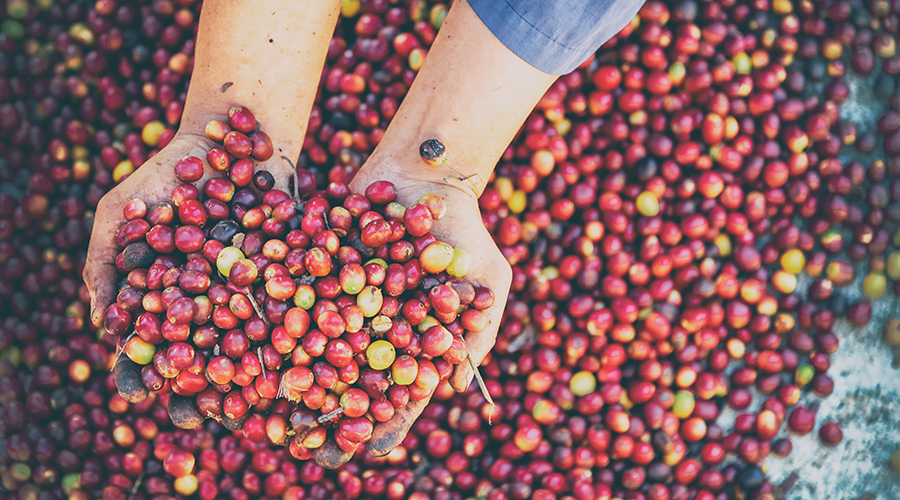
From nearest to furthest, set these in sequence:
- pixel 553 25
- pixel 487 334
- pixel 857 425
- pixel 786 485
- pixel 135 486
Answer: pixel 553 25
pixel 487 334
pixel 135 486
pixel 786 485
pixel 857 425

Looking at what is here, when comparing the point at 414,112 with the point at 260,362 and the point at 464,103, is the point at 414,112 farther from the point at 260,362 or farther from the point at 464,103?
the point at 260,362

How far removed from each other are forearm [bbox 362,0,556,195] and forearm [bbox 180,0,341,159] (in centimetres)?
50

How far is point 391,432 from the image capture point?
87.5 inches

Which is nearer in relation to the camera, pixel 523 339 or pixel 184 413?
pixel 184 413

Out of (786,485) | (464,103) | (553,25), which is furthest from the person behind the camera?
(786,485)

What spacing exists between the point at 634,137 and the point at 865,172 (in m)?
1.47

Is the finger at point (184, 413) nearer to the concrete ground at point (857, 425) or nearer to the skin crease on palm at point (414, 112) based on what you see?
the skin crease on palm at point (414, 112)

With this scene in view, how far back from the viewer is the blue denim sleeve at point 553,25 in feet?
7.10

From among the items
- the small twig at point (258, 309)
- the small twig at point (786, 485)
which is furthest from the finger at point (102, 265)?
the small twig at point (786, 485)

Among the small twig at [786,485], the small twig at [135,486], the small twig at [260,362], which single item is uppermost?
the small twig at [260,362]

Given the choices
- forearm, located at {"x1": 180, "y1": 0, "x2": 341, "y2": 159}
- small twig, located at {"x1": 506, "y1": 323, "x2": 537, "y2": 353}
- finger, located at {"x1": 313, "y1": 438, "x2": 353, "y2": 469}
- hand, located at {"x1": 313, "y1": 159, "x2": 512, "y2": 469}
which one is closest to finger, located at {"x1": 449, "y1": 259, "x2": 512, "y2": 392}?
hand, located at {"x1": 313, "y1": 159, "x2": 512, "y2": 469}

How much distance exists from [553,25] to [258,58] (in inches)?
52.3

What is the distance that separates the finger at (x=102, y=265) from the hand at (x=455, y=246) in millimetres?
1018

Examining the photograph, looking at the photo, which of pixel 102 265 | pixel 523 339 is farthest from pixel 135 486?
pixel 523 339
